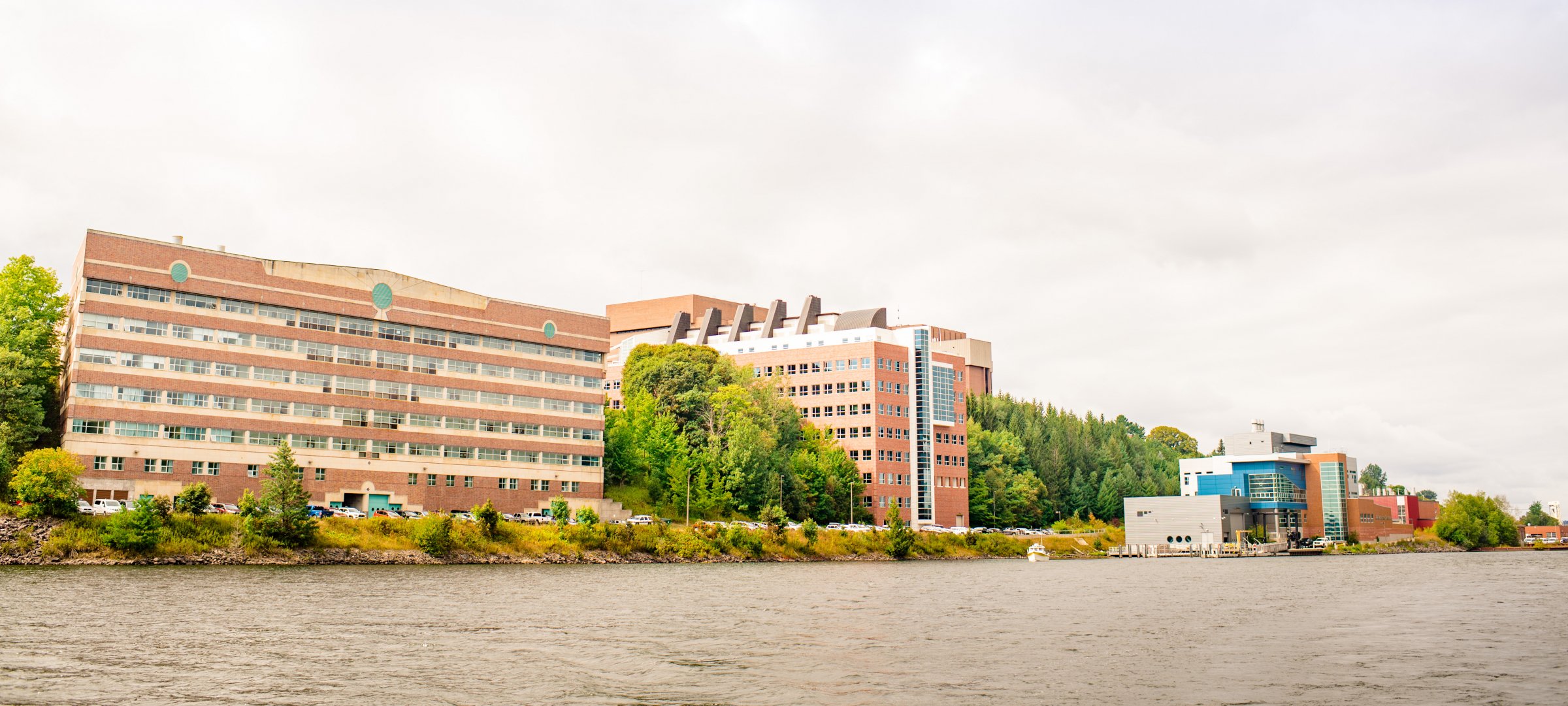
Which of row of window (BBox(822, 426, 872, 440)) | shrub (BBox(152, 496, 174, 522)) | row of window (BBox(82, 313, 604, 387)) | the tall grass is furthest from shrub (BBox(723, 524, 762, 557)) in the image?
row of window (BBox(822, 426, 872, 440))

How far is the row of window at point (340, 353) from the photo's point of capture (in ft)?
397

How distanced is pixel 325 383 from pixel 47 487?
41.6 meters

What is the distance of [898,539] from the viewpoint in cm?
14962

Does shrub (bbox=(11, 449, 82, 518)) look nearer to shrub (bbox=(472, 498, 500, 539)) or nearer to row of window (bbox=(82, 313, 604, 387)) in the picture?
row of window (bbox=(82, 313, 604, 387))

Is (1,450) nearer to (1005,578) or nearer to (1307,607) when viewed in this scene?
(1005,578)

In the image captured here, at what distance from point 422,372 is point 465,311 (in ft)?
30.2

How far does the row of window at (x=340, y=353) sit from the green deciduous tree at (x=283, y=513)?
2815 cm

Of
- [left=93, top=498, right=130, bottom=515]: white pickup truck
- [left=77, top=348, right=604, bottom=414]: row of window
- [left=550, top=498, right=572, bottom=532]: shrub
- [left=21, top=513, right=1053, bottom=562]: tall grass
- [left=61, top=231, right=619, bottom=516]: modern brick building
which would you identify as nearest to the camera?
[left=21, top=513, right=1053, bottom=562]: tall grass

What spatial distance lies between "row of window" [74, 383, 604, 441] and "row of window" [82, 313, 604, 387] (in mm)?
5522

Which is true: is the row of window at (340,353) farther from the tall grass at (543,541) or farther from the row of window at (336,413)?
the tall grass at (543,541)

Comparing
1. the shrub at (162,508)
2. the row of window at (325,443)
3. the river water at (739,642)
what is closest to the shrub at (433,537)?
the shrub at (162,508)

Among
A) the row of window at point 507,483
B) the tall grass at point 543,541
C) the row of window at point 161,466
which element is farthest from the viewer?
the row of window at point 507,483

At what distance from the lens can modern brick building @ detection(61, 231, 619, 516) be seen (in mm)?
119438

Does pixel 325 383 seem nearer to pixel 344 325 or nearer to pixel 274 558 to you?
pixel 344 325
